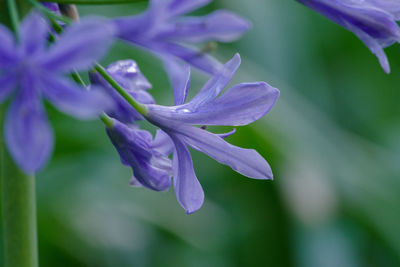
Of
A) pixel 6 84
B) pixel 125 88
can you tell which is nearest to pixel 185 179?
pixel 125 88

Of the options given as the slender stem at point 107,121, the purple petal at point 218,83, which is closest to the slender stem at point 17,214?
the slender stem at point 107,121

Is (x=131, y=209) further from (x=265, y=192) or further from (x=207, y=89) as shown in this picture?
(x=207, y=89)

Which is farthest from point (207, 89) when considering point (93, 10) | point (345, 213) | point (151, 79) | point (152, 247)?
point (93, 10)

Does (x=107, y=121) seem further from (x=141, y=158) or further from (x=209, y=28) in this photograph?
(x=209, y=28)

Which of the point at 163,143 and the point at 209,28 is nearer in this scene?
the point at 209,28

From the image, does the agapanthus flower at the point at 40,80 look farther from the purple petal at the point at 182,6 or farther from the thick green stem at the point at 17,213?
the thick green stem at the point at 17,213

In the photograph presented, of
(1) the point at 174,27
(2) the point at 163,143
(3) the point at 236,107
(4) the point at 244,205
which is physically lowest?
(4) the point at 244,205

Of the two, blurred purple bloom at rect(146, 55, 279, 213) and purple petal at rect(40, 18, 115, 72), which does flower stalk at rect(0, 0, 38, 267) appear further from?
purple petal at rect(40, 18, 115, 72)

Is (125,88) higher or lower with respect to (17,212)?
higher
